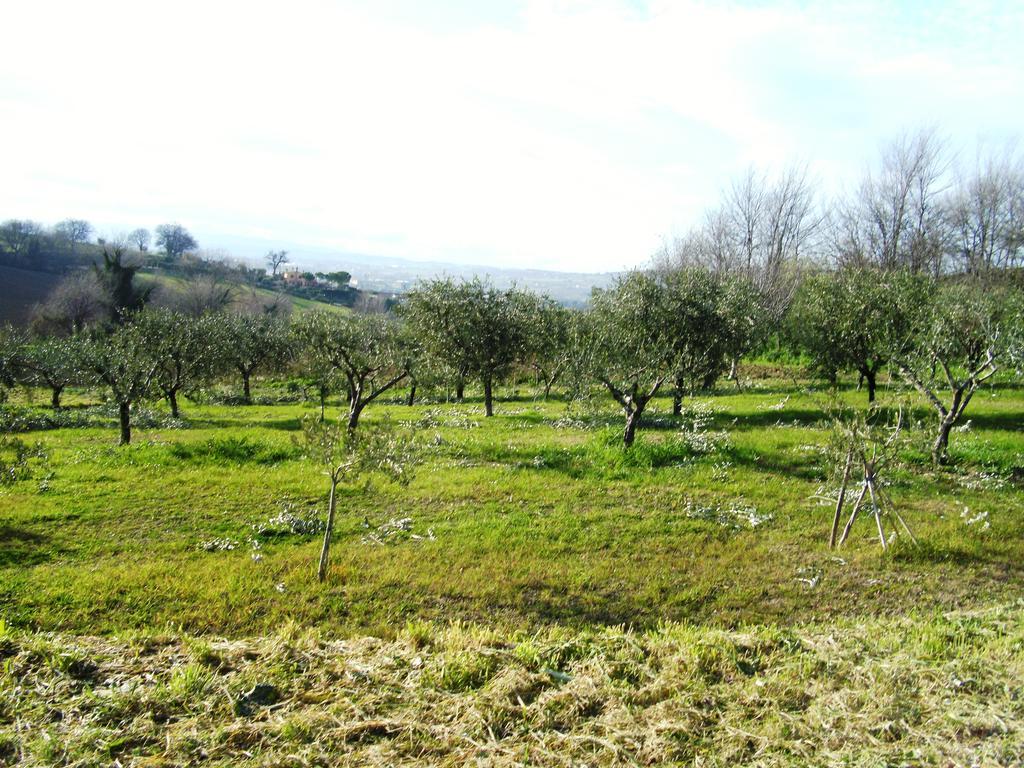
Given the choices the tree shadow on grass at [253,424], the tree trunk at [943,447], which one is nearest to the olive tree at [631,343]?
the tree trunk at [943,447]

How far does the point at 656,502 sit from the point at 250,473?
11494 mm

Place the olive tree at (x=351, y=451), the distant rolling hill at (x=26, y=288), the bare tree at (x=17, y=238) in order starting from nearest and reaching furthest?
the olive tree at (x=351, y=451), the distant rolling hill at (x=26, y=288), the bare tree at (x=17, y=238)

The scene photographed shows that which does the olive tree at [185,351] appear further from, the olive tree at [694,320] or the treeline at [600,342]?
the olive tree at [694,320]

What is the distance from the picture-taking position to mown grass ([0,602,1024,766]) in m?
5.47

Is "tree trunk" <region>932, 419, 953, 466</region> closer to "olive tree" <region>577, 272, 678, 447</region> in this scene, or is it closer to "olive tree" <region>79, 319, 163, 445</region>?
"olive tree" <region>577, 272, 678, 447</region>

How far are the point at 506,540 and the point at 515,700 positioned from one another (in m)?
6.47

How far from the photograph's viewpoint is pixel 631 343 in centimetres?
2256

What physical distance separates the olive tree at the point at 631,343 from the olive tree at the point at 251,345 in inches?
968

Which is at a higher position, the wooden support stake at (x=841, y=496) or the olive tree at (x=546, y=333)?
the olive tree at (x=546, y=333)

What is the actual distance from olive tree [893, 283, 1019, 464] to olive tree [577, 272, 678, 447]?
7630 mm

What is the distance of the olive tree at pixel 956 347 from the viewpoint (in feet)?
59.8

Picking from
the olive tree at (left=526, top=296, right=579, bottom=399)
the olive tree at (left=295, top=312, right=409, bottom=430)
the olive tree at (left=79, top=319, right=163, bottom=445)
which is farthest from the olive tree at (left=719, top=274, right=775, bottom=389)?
the olive tree at (left=79, top=319, right=163, bottom=445)

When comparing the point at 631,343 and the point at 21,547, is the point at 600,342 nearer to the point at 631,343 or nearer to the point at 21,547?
the point at 631,343

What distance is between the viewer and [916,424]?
12.9 metres
